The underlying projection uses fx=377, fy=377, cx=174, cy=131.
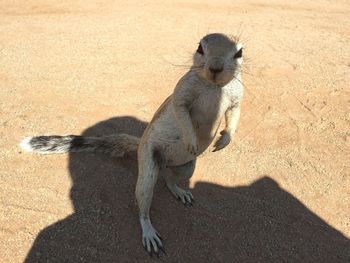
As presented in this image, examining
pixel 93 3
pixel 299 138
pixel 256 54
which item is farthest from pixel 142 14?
pixel 299 138

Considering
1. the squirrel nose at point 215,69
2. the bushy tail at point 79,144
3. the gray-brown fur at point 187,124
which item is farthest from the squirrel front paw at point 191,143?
the bushy tail at point 79,144

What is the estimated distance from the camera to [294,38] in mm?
9070

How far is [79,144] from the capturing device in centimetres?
468

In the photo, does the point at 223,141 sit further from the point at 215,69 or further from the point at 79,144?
the point at 79,144

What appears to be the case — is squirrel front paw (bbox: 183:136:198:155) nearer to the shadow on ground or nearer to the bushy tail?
the shadow on ground

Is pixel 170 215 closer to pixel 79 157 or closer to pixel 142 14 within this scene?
pixel 79 157

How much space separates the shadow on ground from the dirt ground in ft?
0.04

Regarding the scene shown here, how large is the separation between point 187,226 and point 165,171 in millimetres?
804

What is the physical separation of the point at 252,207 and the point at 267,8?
821cm

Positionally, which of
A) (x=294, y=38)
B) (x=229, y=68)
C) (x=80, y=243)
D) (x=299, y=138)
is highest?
(x=229, y=68)

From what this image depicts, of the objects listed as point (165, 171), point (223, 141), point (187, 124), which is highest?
point (187, 124)

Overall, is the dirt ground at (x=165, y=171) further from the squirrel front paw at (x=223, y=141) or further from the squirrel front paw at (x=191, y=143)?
the squirrel front paw at (x=191, y=143)

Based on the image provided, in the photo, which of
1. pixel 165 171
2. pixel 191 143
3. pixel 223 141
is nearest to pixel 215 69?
pixel 191 143

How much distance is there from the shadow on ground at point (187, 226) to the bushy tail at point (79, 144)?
0.65ft
